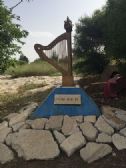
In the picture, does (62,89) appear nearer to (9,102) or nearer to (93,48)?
(9,102)

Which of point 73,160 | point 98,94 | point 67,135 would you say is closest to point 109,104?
point 98,94

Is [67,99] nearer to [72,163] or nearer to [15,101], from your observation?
[72,163]

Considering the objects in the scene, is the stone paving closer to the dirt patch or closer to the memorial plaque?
the dirt patch

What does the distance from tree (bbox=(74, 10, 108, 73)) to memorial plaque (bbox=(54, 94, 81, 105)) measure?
4289 millimetres

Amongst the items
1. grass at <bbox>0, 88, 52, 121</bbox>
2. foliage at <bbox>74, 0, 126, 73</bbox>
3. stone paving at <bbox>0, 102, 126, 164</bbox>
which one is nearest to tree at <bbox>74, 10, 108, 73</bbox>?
foliage at <bbox>74, 0, 126, 73</bbox>

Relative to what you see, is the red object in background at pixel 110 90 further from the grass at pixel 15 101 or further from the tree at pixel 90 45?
the tree at pixel 90 45

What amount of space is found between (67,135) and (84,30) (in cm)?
556

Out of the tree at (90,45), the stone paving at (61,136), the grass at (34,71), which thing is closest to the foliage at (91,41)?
the tree at (90,45)

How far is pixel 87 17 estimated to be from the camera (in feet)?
38.6

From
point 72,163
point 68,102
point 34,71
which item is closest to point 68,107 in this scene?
point 68,102

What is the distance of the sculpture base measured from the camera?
23.0 feet

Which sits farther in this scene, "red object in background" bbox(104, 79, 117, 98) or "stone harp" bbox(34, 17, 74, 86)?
"red object in background" bbox(104, 79, 117, 98)

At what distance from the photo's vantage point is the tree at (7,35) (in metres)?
8.66

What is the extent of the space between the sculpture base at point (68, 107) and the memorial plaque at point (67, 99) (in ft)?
0.11
